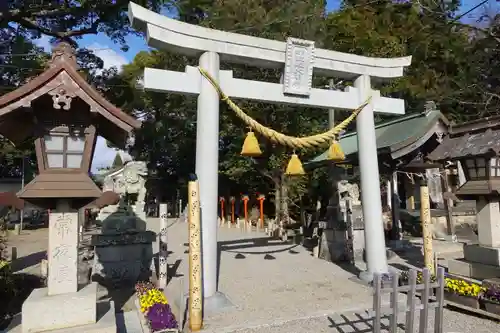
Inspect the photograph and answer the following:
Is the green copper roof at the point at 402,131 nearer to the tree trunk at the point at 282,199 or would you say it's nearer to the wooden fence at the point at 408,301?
the tree trunk at the point at 282,199

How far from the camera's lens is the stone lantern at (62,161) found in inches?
187

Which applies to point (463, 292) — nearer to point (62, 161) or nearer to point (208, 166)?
point (208, 166)

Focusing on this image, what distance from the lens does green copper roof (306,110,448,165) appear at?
11.7 metres

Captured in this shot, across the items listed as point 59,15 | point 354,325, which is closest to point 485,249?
point 354,325

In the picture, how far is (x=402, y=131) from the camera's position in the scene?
12.8 m

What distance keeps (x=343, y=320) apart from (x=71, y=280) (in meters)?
4.57

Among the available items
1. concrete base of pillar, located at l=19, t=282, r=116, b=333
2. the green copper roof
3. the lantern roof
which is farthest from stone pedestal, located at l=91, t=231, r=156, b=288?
the green copper roof

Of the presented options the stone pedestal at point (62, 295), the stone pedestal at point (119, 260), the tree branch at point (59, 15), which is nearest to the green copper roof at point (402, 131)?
the stone pedestal at point (119, 260)

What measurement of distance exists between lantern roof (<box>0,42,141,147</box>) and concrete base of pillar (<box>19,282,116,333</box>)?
2.47 meters

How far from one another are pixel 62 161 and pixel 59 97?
0.97m

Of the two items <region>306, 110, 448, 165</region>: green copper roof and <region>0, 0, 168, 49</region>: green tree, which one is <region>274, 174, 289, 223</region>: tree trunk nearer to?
<region>306, 110, 448, 165</region>: green copper roof

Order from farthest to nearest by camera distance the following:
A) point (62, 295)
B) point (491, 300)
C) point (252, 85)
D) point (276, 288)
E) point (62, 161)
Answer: point (276, 288)
point (252, 85)
point (491, 300)
point (62, 161)
point (62, 295)

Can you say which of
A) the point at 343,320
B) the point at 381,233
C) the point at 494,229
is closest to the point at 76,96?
the point at 343,320

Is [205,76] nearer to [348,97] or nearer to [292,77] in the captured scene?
[292,77]
